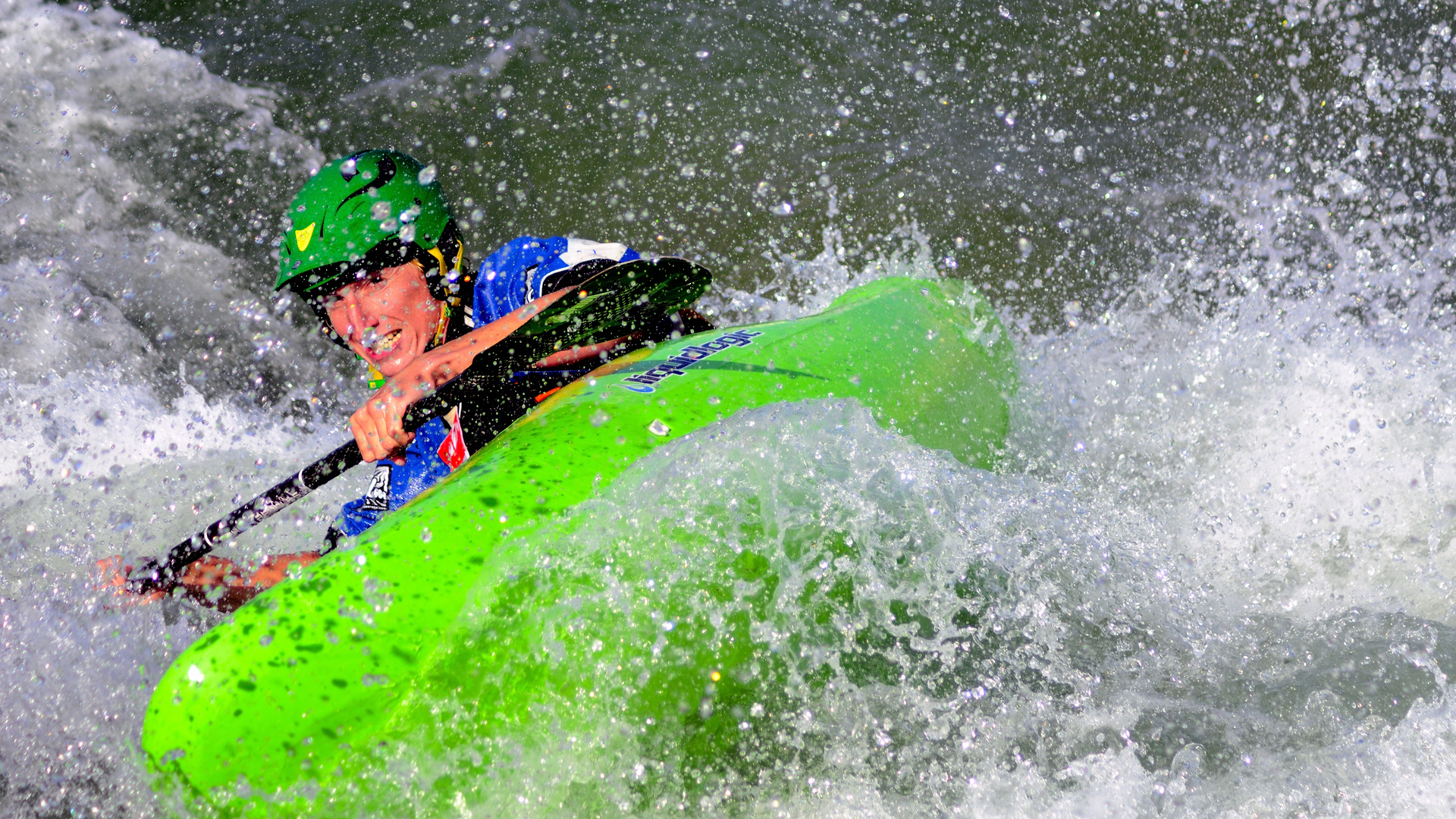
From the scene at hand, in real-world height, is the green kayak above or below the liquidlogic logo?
below

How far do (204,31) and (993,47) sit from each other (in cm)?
364

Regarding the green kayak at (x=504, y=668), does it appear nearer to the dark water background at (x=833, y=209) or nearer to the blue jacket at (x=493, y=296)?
the blue jacket at (x=493, y=296)

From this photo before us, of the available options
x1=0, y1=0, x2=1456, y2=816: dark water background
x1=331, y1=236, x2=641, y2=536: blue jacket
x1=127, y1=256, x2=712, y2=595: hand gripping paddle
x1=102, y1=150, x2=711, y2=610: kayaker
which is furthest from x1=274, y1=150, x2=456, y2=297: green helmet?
x1=0, y1=0, x2=1456, y2=816: dark water background

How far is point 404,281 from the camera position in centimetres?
234

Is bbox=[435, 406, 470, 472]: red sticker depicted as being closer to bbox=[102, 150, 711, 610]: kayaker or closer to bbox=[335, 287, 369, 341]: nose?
bbox=[102, 150, 711, 610]: kayaker

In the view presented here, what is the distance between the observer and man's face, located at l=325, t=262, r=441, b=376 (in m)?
2.32

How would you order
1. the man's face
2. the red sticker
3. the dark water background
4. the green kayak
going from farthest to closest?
the dark water background < the man's face < the red sticker < the green kayak

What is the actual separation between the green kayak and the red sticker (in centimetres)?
39


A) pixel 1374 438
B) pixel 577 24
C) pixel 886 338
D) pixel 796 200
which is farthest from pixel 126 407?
pixel 1374 438

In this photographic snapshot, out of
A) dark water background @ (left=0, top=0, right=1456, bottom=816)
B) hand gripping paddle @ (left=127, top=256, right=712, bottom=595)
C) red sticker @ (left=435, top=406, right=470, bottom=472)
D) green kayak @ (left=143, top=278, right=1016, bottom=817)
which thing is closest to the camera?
green kayak @ (left=143, top=278, right=1016, bottom=817)

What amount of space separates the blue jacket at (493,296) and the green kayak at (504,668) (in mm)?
500

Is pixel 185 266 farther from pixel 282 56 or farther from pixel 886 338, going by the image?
pixel 886 338

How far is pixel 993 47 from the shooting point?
4.34 m

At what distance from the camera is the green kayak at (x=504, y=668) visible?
1451mm
